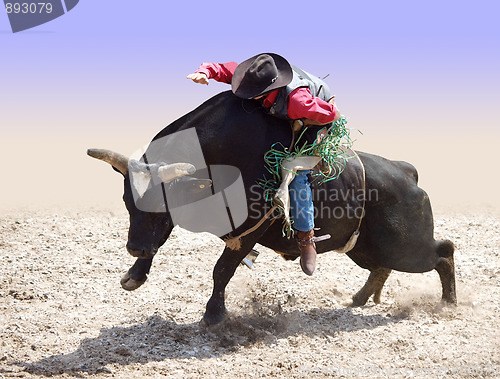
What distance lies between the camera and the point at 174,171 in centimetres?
490

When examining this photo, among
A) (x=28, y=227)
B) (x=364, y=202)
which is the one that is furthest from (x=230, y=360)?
(x=28, y=227)

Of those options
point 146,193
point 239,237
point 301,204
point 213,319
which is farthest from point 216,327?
point 146,193

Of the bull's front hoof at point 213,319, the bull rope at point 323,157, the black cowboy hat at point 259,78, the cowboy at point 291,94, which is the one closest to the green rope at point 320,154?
the bull rope at point 323,157

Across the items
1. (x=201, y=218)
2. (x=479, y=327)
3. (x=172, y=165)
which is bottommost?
(x=479, y=327)

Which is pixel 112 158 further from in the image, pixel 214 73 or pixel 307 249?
pixel 307 249

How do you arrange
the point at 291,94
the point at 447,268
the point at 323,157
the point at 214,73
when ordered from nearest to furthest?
the point at 291,94
the point at 214,73
the point at 323,157
the point at 447,268

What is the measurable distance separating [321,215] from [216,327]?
1343 millimetres

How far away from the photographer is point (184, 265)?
7.77 m

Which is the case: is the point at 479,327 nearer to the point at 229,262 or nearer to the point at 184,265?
the point at 229,262

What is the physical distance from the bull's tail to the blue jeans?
173 cm

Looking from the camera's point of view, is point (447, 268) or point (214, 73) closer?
point (214, 73)

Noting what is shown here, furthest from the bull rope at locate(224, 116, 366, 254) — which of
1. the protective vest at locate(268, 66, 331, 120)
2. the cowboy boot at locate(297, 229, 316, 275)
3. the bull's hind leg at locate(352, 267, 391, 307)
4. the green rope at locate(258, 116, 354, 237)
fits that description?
the bull's hind leg at locate(352, 267, 391, 307)

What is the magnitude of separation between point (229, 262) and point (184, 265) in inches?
87.4

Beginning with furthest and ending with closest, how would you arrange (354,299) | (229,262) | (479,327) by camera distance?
(354,299) → (479,327) → (229,262)
